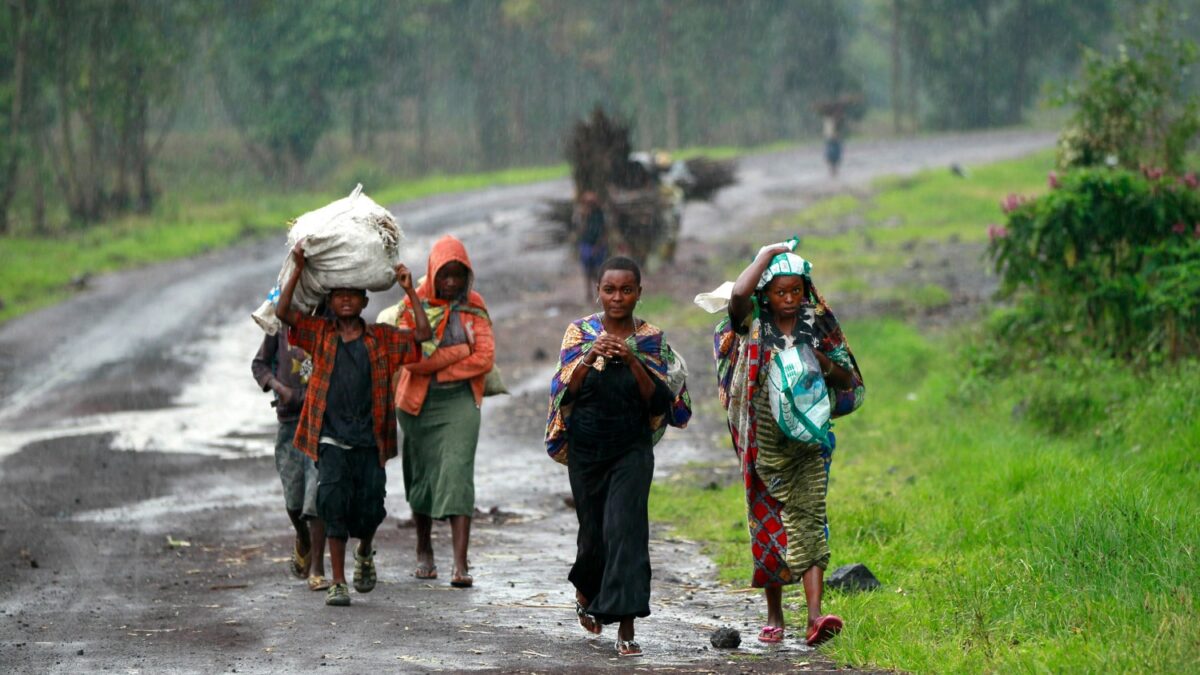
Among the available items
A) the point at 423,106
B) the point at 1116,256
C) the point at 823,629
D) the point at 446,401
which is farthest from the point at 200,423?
the point at 423,106

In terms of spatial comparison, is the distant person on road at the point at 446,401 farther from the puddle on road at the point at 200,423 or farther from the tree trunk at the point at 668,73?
the tree trunk at the point at 668,73

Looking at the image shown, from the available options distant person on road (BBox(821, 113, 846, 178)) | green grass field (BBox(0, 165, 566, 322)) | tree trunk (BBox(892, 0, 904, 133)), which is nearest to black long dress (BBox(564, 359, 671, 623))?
green grass field (BBox(0, 165, 566, 322))

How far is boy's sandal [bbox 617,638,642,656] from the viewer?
6.30 meters

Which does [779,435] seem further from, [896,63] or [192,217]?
[896,63]

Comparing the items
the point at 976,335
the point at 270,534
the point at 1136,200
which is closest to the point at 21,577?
the point at 270,534

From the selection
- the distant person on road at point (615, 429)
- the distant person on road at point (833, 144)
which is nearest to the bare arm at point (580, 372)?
the distant person on road at point (615, 429)

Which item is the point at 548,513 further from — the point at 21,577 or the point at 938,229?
the point at 938,229

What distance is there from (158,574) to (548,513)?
292 centimetres

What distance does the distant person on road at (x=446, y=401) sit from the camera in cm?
802

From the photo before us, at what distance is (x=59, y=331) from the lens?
19.3 m

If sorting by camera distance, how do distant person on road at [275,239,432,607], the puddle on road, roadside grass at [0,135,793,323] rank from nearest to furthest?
1. distant person on road at [275,239,432,607]
2. the puddle on road
3. roadside grass at [0,135,793,323]

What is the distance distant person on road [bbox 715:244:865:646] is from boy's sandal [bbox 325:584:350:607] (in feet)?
6.48

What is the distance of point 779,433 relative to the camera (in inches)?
260

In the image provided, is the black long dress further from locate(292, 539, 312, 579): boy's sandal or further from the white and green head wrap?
locate(292, 539, 312, 579): boy's sandal
